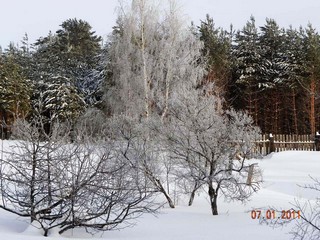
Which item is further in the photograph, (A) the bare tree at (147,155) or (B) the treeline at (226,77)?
(B) the treeline at (226,77)

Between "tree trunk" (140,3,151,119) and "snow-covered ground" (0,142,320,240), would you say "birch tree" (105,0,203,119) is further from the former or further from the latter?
"snow-covered ground" (0,142,320,240)

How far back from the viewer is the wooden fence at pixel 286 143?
25.2m

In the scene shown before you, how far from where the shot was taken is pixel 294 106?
3303 cm

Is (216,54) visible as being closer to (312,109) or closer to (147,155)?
(312,109)

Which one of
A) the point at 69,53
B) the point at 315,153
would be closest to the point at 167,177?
the point at 315,153

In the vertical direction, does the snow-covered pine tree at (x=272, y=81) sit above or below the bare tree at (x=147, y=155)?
above

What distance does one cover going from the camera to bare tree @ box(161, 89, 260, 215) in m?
10.6

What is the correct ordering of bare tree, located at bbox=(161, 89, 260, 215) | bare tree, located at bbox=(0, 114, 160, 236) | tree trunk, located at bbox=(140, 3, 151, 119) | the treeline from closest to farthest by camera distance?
bare tree, located at bbox=(0, 114, 160, 236), bare tree, located at bbox=(161, 89, 260, 215), tree trunk, located at bbox=(140, 3, 151, 119), the treeline

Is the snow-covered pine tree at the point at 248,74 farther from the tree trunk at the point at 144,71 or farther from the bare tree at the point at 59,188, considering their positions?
the bare tree at the point at 59,188

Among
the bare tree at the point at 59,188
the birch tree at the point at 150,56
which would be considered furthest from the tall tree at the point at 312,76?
the bare tree at the point at 59,188

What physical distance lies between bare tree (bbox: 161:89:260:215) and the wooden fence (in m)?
14.2

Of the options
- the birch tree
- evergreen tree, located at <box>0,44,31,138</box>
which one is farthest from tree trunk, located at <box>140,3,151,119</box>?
evergreen tree, located at <box>0,44,31,138</box>

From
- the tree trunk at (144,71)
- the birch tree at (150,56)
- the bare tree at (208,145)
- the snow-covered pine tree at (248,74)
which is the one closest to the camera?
the bare tree at (208,145)

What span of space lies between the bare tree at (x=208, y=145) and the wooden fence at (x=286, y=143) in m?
14.2
